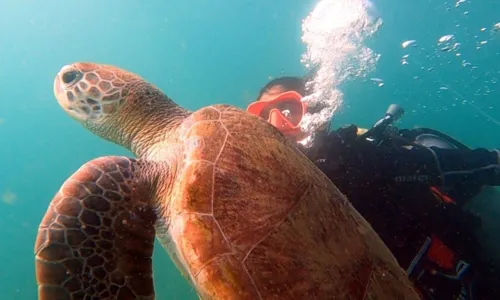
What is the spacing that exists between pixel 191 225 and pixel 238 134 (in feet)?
1.97

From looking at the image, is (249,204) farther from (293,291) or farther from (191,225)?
(293,291)

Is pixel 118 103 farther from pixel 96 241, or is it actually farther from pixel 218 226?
pixel 218 226

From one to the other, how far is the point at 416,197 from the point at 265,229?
1.91 meters

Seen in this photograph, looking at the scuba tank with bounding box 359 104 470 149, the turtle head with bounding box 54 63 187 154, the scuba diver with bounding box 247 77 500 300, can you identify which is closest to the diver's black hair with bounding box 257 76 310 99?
the scuba tank with bounding box 359 104 470 149

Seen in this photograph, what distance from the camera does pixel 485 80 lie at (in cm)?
6222

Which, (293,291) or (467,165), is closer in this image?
(293,291)

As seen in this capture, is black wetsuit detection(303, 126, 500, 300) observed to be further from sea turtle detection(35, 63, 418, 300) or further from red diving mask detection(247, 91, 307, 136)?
red diving mask detection(247, 91, 307, 136)

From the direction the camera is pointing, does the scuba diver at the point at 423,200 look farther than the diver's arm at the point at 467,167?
No

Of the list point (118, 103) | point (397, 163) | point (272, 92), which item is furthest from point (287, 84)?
point (118, 103)

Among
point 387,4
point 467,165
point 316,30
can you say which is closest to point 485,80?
point 387,4

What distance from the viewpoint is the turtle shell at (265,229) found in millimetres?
1516

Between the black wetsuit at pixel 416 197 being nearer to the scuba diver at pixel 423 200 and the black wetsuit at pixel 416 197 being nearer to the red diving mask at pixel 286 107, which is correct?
the scuba diver at pixel 423 200

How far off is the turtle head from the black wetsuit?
1324 mm

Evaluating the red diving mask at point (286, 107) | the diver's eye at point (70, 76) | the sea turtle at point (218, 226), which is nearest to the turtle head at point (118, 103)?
the diver's eye at point (70, 76)
